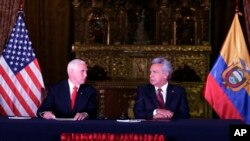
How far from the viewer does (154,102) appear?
5.84m

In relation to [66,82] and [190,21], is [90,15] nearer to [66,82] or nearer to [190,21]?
[190,21]

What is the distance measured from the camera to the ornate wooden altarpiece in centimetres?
955

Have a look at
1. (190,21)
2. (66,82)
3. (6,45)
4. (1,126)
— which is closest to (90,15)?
(190,21)

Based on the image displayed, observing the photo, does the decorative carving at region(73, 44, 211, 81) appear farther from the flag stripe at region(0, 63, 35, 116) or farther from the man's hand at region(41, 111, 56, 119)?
the man's hand at region(41, 111, 56, 119)

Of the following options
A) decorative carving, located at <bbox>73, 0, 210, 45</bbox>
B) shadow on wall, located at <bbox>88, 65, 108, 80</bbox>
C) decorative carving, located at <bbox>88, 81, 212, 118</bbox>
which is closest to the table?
decorative carving, located at <bbox>88, 81, 212, 118</bbox>

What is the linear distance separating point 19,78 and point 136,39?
3484mm

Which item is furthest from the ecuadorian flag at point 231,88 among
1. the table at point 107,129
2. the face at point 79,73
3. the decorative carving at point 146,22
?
the decorative carving at point 146,22

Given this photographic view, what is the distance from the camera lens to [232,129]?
4699 millimetres

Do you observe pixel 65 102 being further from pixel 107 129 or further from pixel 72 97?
pixel 107 129

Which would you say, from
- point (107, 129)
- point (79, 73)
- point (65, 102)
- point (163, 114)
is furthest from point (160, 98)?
point (107, 129)

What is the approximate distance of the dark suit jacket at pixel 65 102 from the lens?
5832 mm

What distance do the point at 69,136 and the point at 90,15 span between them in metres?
5.27

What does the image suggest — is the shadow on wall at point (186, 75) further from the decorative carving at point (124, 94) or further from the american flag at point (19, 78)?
the american flag at point (19, 78)

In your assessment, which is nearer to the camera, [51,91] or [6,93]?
[51,91]
